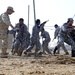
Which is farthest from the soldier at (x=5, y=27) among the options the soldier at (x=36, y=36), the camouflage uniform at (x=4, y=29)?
the soldier at (x=36, y=36)

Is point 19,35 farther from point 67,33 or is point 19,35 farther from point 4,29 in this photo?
point 67,33

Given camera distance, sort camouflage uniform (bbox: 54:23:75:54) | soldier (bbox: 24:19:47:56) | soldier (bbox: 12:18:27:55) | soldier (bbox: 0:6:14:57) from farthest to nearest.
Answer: camouflage uniform (bbox: 54:23:75:54) → soldier (bbox: 12:18:27:55) → soldier (bbox: 24:19:47:56) → soldier (bbox: 0:6:14:57)

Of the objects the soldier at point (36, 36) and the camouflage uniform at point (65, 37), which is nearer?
the soldier at point (36, 36)

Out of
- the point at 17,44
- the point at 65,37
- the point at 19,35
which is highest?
the point at 19,35

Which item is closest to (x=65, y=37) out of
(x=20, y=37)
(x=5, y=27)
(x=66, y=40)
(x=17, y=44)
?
(x=66, y=40)

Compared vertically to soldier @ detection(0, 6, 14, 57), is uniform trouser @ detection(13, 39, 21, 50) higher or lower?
lower

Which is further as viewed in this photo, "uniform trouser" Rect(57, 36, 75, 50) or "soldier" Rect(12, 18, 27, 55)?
"uniform trouser" Rect(57, 36, 75, 50)

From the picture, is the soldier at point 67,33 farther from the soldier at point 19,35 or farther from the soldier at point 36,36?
the soldier at point 19,35

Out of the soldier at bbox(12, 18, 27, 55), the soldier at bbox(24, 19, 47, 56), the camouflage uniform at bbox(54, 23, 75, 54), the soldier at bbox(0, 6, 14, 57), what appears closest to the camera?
the soldier at bbox(0, 6, 14, 57)

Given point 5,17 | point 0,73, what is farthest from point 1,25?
point 0,73

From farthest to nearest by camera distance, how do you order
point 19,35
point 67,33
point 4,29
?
point 67,33 < point 19,35 < point 4,29

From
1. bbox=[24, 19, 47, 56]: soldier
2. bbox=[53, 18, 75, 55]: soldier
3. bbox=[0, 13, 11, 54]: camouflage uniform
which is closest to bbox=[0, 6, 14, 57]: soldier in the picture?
bbox=[0, 13, 11, 54]: camouflage uniform

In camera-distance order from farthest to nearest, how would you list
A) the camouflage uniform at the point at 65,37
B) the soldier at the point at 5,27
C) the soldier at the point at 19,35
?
1. the camouflage uniform at the point at 65,37
2. the soldier at the point at 19,35
3. the soldier at the point at 5,27

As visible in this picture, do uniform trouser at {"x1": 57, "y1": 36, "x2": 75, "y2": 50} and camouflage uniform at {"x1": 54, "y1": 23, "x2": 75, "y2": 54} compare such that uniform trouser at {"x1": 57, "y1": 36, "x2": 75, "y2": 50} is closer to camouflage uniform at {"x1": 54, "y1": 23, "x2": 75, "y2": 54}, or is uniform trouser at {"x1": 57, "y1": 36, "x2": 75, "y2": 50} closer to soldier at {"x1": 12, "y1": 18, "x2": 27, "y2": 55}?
camouflage uniform at {"x1": 54, "y1": 23, "x2": 75, "y2": 54}
